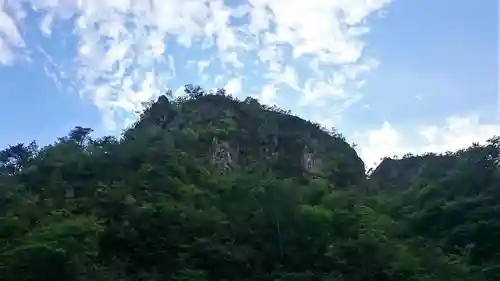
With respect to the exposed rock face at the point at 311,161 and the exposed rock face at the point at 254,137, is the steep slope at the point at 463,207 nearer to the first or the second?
the exposed rock face at the point at 254,137

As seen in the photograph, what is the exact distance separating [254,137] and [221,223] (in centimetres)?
1373

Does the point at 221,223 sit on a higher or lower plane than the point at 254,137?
lower

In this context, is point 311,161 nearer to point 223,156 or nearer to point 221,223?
point 223,156

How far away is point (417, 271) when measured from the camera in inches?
589

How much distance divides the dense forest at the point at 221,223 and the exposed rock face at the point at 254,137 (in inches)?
217

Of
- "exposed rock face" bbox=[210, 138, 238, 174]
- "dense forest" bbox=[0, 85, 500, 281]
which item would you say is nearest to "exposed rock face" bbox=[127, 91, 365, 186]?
"exposed rock face" bbox=[210, 138, 238, 174]

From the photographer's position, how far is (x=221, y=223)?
55.5 feet

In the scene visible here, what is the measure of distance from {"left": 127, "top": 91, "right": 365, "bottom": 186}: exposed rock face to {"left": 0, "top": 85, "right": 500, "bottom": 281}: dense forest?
217 inches

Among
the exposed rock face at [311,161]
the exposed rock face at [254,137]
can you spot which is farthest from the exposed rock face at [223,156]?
the exposed rock face at [311,161]

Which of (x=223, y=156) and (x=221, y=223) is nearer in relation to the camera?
(x=221, y=223)

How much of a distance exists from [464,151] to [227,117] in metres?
12.6

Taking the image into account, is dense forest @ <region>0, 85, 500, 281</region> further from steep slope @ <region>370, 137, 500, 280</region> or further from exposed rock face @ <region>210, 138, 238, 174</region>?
exposed rock face @ <region>210, 138, 238, 174</region>

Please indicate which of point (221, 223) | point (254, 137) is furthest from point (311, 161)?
point (221, 223)

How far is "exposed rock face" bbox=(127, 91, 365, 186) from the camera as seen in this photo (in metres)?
28.0
